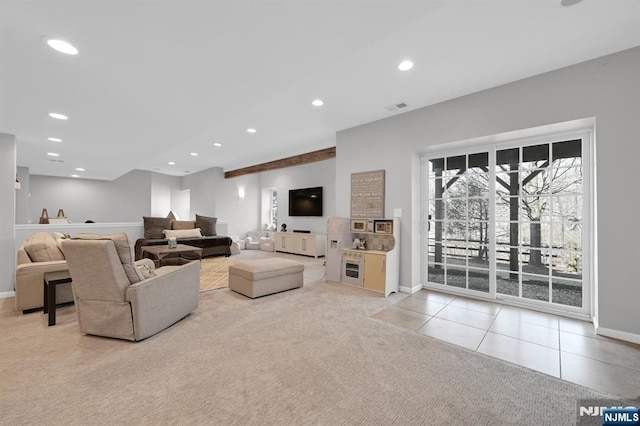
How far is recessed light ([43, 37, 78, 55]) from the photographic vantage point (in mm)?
1938

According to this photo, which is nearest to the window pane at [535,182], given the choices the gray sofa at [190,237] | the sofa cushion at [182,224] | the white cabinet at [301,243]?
the white cabinet at [301,243]

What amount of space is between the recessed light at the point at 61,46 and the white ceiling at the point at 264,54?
0.05m

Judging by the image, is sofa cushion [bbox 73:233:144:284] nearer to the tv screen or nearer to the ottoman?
the ottoman

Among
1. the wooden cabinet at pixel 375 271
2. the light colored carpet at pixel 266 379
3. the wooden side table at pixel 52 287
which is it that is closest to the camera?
the light colored carpet at pixel 266 379

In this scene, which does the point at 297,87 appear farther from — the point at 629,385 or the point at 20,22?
the point at 629,385

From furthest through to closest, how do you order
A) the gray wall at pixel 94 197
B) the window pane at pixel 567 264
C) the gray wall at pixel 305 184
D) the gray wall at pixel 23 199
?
the gray wall at pixel 94 197, the gray wall at pixel 305 184, the gray wall at pixel 23 199, the window pane at pixel 567 264

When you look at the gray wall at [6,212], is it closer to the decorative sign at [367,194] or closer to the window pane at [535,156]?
the decorative sign at [367,194]

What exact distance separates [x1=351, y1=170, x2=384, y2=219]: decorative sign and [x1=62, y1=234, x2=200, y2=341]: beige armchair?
3.04 m

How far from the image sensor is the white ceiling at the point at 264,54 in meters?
1.72

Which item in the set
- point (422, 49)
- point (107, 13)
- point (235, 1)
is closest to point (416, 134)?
point (422, 49)

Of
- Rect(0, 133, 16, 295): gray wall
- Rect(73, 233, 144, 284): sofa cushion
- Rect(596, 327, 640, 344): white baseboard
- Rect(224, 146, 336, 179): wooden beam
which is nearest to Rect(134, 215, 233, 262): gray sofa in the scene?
Rect(224, 146, 336, 179): wooden beam

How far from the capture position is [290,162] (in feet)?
22.8

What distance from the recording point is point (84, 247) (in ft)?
Answer: 7.81

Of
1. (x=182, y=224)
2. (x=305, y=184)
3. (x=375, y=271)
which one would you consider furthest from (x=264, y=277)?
(x=305, y=184)
